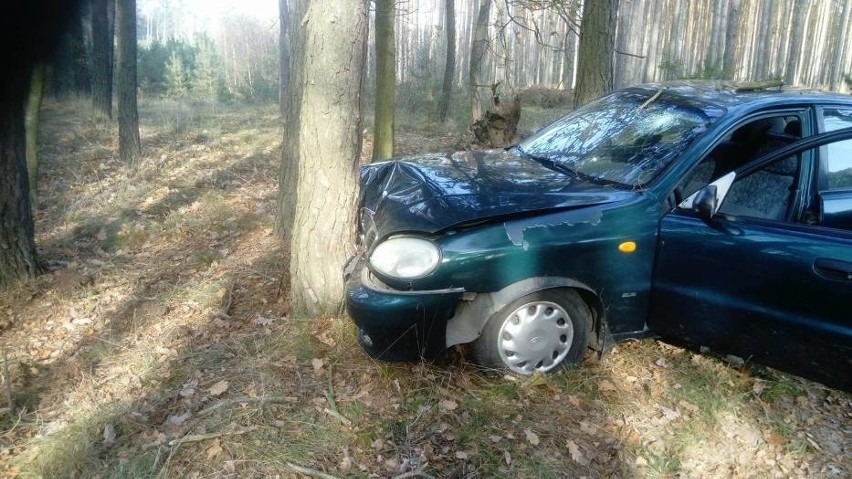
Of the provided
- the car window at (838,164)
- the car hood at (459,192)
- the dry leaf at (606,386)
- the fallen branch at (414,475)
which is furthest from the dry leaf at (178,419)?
the car window at (838,164)

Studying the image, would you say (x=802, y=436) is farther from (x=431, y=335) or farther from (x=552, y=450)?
(x=431, y=335)

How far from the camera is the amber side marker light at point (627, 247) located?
3.43 meters

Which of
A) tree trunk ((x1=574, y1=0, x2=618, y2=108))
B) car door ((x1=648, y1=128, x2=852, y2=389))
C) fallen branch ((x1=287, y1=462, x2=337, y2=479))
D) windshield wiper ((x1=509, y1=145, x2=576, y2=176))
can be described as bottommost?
fallen branch ((x1=287, y1=462, x2=337, y2=479))

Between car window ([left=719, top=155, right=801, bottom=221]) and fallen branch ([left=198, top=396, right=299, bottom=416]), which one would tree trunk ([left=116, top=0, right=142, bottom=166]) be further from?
car window ([left=719, top=155, right=801, bottom=221])

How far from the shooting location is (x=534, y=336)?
136 inches

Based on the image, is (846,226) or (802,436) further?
(846,226)

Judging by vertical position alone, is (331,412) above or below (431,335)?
below

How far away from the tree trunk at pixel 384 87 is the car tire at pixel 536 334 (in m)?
4.40

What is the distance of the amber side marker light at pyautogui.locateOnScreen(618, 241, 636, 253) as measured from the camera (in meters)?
3.43

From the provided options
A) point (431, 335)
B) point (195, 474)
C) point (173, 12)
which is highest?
point (173, 12)

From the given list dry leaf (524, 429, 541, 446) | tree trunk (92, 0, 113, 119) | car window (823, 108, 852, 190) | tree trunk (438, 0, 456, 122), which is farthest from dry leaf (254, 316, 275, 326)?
tree trunk (92, 0, 113, 119)

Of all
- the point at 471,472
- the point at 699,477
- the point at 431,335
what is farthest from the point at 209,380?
the point at 699,477

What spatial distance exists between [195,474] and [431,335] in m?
1.32

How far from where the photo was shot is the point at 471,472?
2.95 metres
